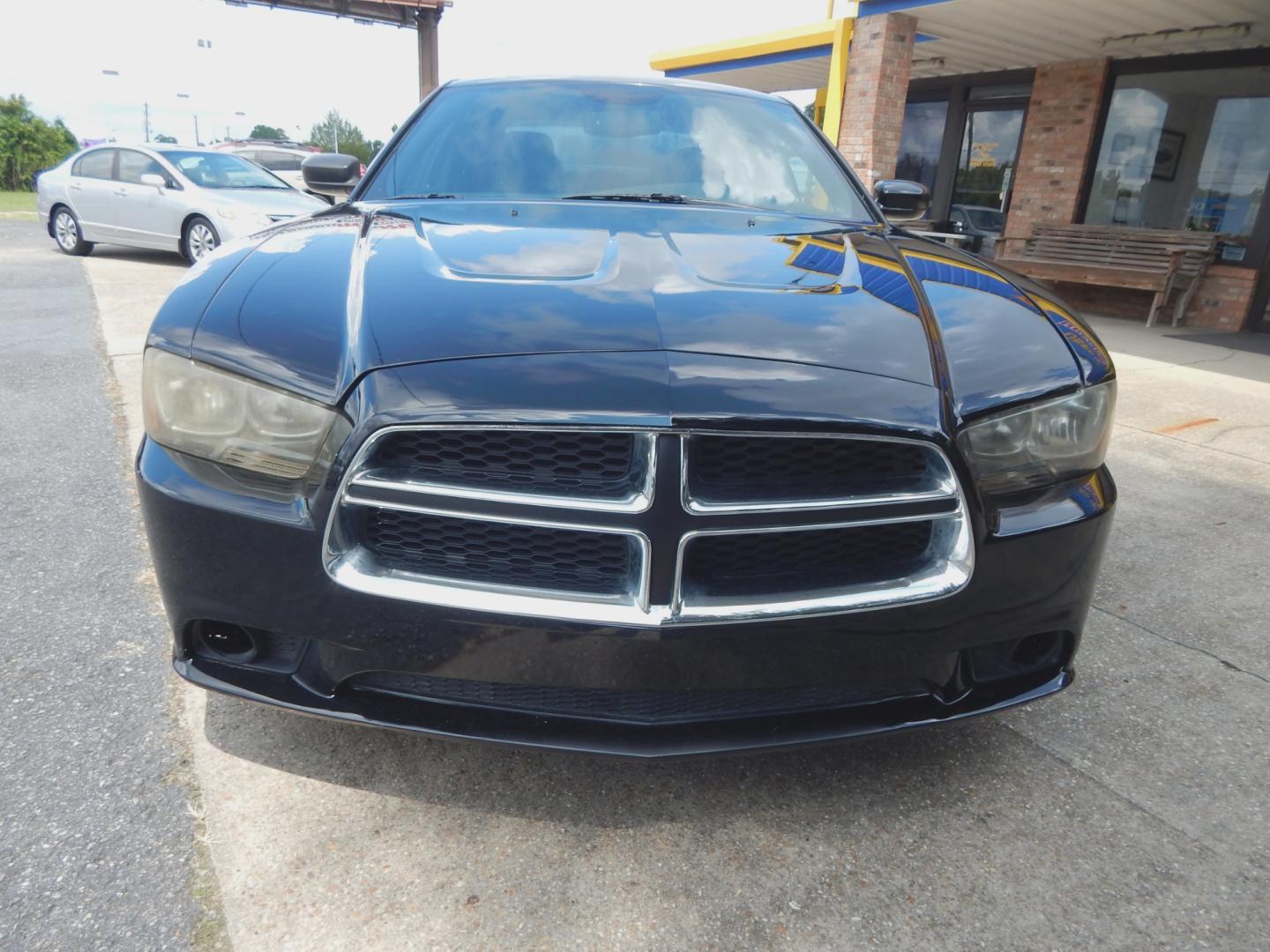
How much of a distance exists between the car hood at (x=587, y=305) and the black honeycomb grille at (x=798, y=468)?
141 mm

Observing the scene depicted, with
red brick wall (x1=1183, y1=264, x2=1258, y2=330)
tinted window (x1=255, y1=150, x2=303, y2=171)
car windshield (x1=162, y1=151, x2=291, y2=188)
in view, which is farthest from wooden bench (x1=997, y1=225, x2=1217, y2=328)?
tinted window (x1=255, y1=150, x2=303, y2=171)

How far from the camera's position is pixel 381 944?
4.69ft

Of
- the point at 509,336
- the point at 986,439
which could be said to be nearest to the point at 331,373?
the point at 509,336

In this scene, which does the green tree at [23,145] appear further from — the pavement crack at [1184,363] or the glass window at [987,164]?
the pavement crack at [1184,363]

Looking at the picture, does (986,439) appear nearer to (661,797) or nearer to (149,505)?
(661,797)

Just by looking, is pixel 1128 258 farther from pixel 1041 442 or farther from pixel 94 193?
pixel 94 193

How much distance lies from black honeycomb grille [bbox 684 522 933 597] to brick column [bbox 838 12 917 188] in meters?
8.17

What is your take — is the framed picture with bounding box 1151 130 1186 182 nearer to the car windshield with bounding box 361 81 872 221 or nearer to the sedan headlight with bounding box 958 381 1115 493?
the car windshield with bounding box 361 81 872 221

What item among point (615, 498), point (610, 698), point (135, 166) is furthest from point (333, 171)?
point (135, 166)

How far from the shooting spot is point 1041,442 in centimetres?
165

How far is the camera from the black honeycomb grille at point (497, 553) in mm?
1465

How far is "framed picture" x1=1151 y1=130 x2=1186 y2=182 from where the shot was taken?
961 centimetres

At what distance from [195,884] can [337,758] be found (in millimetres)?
378

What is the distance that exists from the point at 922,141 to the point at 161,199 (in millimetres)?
10110
